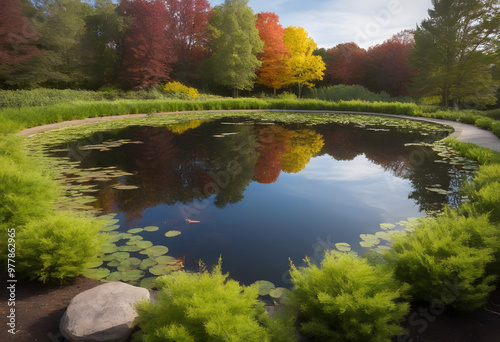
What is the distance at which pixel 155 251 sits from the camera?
350cm

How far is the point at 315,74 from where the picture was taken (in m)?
34.1

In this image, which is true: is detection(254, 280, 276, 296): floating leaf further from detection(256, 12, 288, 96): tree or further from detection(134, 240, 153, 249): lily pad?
detection(256, 12, 288, 96): tree

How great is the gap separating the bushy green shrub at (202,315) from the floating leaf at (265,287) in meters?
0.71

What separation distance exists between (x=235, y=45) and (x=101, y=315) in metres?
31.8

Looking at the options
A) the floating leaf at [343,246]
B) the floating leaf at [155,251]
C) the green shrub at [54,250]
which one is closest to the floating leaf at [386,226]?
the floating leaf at [343,246]

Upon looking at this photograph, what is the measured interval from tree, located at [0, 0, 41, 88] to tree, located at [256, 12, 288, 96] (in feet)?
69.5

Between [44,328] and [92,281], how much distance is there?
0.65m

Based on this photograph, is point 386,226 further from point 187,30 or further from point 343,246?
point 187,30

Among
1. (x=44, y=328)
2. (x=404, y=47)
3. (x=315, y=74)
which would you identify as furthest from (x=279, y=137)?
(x=404, y=47)

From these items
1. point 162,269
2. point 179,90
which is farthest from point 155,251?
point 179,90

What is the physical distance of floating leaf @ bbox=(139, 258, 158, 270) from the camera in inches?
126

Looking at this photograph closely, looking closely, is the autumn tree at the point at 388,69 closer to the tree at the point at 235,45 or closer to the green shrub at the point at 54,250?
the tree at the point at 235,45

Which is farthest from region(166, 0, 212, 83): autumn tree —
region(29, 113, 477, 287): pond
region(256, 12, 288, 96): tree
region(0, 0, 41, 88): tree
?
region(29, 113, 477, 287): pond

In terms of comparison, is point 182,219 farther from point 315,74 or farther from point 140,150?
point 315,74
